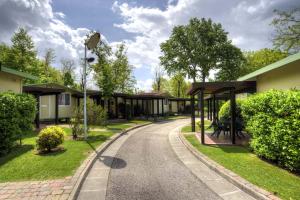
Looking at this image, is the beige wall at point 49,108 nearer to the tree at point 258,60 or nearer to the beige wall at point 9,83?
the beige wall at point 9,83

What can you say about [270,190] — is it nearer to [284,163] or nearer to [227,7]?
[284,163]

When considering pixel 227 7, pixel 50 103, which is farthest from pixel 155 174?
pixel 50 103

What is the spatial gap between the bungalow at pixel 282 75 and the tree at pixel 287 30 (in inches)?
514

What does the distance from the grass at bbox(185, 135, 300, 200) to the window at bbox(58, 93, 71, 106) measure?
54.7 ft

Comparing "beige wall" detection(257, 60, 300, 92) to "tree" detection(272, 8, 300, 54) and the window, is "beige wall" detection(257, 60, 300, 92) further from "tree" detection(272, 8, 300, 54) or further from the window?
the window

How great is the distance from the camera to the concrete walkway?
197 inches

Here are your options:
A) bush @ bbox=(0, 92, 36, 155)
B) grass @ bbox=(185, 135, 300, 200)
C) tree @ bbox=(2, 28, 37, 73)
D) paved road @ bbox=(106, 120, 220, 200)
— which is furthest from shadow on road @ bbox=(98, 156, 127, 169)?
tree @ bbox=(2, 28, 37, 73)

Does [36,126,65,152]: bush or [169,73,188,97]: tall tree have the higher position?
[169,73,188,97]: tall tree

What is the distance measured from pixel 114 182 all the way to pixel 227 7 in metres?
12.2

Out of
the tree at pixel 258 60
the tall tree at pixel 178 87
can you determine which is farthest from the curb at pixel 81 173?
the tall tree at pixel 178 87

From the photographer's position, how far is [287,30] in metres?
21.6

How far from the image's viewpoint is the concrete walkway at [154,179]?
5.02 m

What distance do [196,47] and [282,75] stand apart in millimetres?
28943

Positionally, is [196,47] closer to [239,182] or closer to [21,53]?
[21,53]
